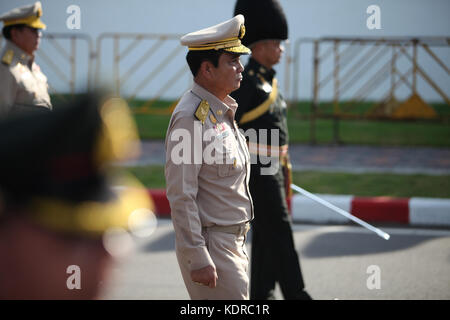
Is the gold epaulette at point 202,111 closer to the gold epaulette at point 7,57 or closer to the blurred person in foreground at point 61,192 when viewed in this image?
the blurred person in foreground at point 61,192

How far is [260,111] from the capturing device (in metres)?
3.92

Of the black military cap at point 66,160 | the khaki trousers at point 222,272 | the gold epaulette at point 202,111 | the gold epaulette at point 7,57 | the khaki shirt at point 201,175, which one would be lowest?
the khaki trousers at point 222,272

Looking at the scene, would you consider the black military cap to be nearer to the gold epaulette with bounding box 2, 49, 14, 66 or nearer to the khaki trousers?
the khaki trousers

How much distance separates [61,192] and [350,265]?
14.5ft

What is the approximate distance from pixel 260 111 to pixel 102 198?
291 cm

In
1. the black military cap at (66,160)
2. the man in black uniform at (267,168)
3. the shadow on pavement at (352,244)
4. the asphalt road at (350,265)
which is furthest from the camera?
the shadow on pavement at (352,244)

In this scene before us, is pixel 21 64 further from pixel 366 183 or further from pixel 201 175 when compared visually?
pixel 366 183

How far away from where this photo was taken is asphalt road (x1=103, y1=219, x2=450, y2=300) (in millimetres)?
4605

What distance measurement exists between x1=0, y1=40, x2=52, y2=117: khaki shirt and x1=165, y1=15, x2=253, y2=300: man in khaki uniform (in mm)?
2144

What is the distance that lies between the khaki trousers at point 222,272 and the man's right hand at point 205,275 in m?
0.09

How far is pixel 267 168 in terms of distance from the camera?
3900 millimetres

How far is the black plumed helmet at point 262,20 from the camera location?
410 cm

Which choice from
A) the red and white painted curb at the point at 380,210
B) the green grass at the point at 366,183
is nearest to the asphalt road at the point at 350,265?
the red and white painted curb at the point at 380,210

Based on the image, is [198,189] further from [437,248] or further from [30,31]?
[437,248]
